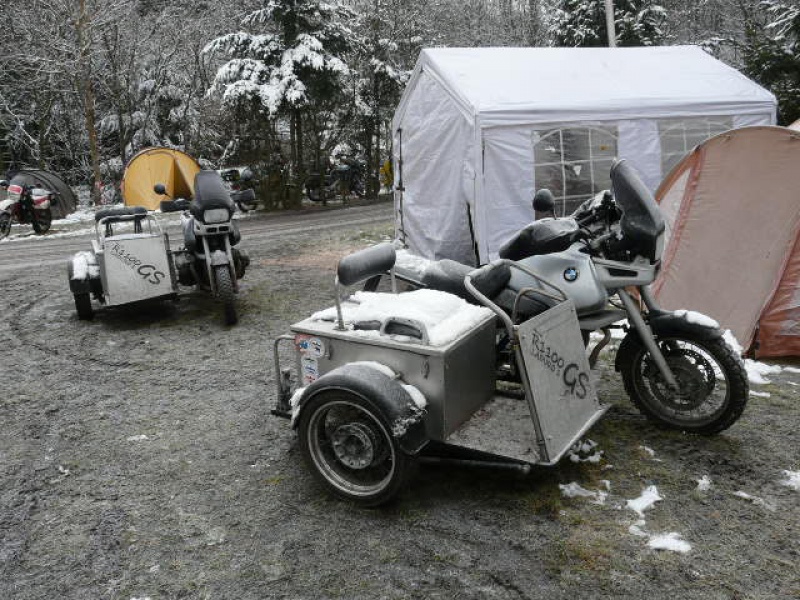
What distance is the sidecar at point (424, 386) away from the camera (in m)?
3.14

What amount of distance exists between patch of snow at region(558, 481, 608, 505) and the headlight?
15.8ft

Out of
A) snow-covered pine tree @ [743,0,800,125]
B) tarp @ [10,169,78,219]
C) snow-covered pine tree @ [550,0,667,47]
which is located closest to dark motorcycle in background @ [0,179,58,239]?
tarp @ [10,169,78,219]

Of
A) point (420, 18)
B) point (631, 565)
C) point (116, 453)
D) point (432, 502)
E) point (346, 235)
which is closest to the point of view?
point (631, 565)

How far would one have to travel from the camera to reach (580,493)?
132 inches

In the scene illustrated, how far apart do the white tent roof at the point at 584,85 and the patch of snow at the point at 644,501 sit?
18.7 feet

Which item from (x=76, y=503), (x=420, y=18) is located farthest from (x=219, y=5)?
(x=76, y=503)

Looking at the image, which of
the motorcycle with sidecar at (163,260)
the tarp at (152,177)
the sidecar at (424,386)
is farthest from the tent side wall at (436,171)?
the tarp at (152,177)

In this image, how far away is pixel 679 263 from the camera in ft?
19.4

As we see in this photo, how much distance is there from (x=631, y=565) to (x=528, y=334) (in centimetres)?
110

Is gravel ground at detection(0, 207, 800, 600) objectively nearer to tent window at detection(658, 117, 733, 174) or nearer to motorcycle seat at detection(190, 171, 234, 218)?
motorcycle seat at detection(190, 171, 234, 218)

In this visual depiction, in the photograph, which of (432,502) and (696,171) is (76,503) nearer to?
(432,502)

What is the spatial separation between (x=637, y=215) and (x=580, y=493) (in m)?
1.61

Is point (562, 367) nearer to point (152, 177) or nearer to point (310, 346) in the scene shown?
point (310, 346)

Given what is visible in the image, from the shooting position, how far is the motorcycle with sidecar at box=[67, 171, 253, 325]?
21.9 feet
